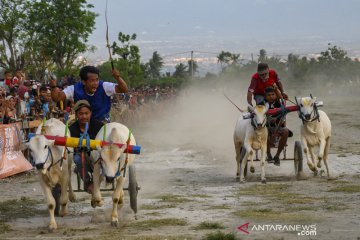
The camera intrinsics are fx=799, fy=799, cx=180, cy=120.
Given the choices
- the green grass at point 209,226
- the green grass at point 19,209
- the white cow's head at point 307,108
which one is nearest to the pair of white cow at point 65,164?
the green grass at point 19,209

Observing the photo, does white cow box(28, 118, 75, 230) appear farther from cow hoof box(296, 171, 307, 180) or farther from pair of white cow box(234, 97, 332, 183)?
cow hoof box(296, 171, 307, 180)

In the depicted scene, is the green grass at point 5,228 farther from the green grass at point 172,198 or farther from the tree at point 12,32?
the tree at point 12,32

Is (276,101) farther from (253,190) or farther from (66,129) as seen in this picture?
(66,129)

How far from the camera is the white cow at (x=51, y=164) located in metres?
11.0

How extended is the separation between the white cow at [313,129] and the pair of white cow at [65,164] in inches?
206

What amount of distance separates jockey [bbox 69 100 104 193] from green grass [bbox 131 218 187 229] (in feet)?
3.07

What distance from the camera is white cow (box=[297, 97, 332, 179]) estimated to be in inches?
634

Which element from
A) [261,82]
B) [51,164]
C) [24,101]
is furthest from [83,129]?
[24,101]

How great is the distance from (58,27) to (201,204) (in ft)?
83.3

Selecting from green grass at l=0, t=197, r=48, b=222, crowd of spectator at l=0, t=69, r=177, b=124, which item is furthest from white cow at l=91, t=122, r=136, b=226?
crowd of spectator at l=0, t=69, r=177, b=124

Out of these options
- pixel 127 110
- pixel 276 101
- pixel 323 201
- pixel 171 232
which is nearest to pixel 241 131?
pixel 276 101

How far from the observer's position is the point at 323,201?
12898 millimetres

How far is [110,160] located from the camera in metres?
10.9

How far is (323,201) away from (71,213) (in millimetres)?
4037
